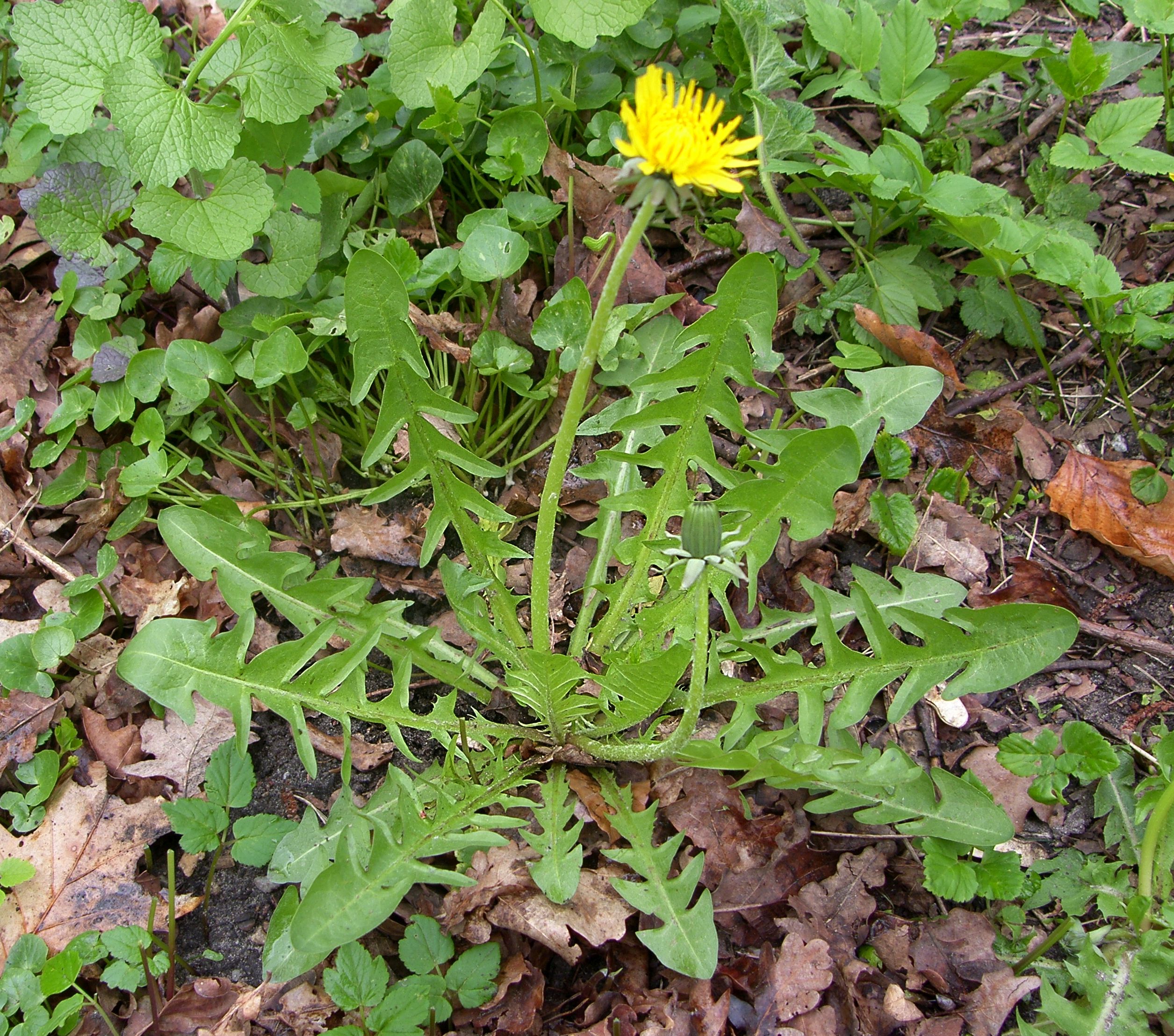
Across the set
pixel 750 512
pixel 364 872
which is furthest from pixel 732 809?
pixel 364 872

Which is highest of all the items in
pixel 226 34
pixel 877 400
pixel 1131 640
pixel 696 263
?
pixel 226 34

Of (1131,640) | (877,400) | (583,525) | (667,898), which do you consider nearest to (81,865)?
(667,898)

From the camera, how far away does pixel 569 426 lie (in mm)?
1675

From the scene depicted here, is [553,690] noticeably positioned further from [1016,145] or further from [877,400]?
[1016,145]

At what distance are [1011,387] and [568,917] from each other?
89.2 inches

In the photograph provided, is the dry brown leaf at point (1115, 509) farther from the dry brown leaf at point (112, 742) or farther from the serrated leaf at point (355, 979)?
the dry brown leaf at point (112, 742)

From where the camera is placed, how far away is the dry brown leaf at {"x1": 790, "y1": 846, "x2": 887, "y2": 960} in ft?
7.08

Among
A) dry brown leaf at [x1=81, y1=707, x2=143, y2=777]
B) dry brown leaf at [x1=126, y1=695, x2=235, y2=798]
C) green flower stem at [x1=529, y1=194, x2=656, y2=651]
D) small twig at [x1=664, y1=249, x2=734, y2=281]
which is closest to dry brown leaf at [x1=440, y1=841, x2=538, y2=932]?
green flower stem at [x1=529, y1=194, x2=656, y2=651]

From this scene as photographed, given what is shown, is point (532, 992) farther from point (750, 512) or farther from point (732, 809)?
point (750, 512)

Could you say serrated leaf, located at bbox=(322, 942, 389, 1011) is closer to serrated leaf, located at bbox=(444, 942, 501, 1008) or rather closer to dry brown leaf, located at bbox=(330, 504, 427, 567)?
serrated leaf, located at bbox=(444, 942, 501, 1008)

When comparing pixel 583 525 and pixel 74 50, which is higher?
pixel 74 50

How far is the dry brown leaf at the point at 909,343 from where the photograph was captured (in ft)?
9.35

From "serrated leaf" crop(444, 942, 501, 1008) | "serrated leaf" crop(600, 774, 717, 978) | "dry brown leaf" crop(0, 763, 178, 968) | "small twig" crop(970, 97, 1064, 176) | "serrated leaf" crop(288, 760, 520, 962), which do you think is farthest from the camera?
"small twig" crop(970, 97, 1064, 176)

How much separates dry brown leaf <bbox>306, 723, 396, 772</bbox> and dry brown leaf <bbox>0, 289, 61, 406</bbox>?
5.42 feet
